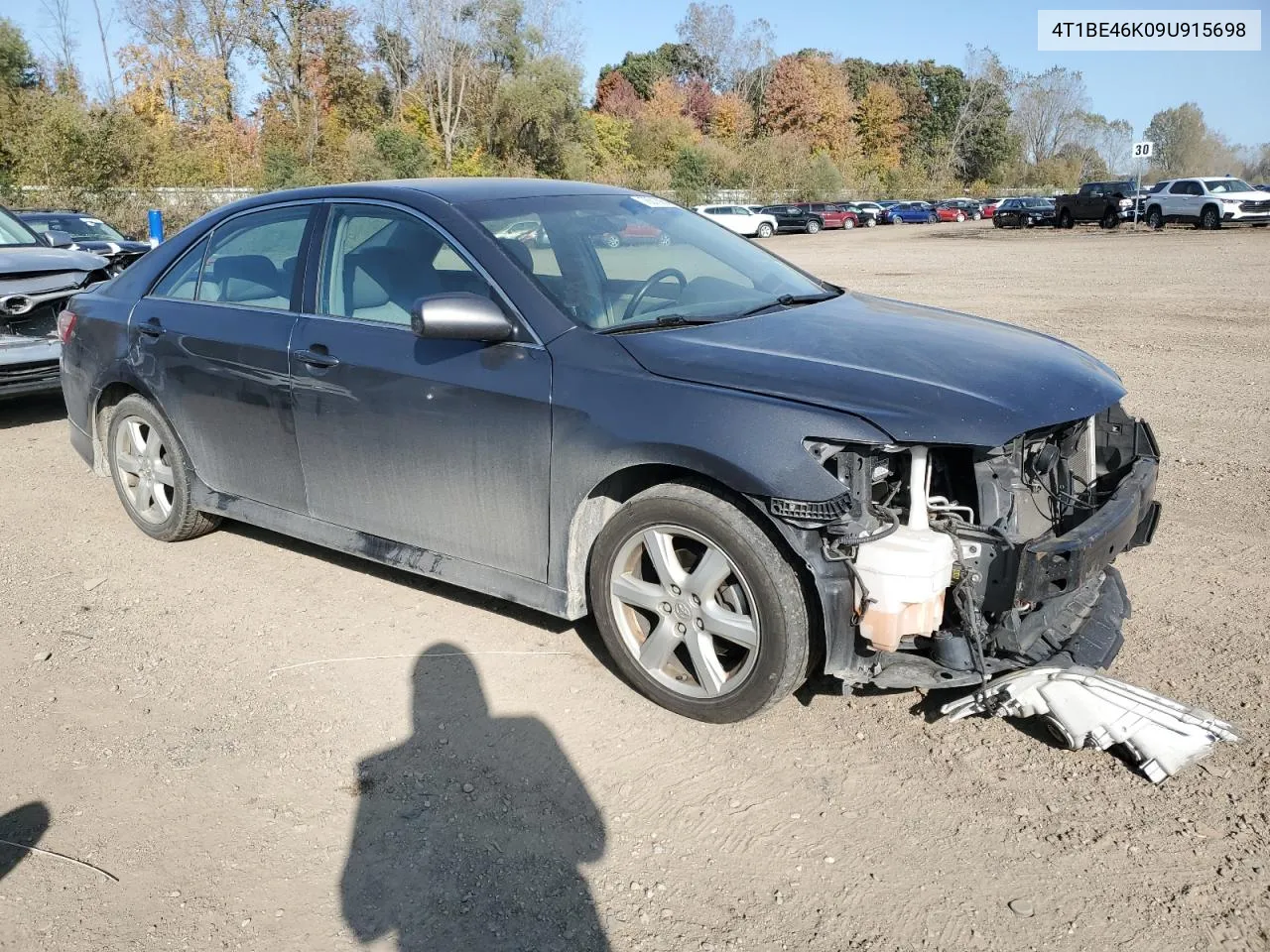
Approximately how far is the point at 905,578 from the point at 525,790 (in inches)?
51.3

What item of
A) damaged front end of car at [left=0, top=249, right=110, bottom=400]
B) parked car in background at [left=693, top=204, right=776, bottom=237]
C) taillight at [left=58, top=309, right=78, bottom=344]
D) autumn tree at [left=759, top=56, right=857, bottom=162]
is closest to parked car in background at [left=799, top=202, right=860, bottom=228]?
parked car in background at [left=693, top=204, right=776, bottom=237]

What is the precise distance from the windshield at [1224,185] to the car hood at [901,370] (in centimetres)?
3816

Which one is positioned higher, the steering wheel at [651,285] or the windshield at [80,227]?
the windshield at [80,227]

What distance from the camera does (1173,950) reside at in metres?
2.51

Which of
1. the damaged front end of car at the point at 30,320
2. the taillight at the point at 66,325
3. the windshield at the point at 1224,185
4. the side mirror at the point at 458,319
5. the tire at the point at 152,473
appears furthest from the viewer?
the windshield at the point at 1224,185

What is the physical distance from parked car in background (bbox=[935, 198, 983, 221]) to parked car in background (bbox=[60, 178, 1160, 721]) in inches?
2339

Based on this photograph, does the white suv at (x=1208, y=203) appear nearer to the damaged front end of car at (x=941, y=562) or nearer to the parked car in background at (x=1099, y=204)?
the parked car in background at (x=1099, y=204)

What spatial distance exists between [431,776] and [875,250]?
3173cm

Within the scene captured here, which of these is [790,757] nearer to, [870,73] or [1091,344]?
[1091,344]

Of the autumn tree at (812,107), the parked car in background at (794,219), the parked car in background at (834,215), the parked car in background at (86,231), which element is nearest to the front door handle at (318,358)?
the parked car in background at (86,231)

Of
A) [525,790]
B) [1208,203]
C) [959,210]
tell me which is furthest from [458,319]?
[959,210]

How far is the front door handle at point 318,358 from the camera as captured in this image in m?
4.19

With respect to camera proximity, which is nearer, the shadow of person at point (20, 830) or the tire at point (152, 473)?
the shadow of person at point (20, 830)

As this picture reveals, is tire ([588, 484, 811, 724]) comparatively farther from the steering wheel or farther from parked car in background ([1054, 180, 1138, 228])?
parked car in background ([1054, 180, 1138, 228])
